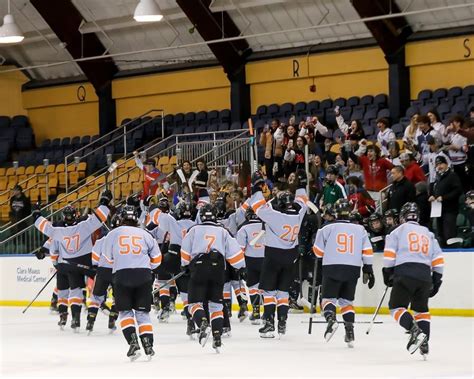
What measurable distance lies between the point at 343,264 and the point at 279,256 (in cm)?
151

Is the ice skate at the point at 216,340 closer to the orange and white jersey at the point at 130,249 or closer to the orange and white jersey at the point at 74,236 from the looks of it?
the orange and white jersey at the point at 130,249

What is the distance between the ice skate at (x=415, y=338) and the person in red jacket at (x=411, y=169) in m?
6.20

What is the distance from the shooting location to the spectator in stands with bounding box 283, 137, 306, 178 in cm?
1953

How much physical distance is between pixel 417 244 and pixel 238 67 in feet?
54.0

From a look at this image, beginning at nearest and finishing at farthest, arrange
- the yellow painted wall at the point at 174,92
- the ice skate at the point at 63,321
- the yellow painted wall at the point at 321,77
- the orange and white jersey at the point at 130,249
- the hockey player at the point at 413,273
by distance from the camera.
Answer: the hockey player at the point at 413,273 → the orange and white jersey at the point at 130,249 → the ice skate at the point at 63,321 → the yellow painted wall at the point at 321,77 → the yellow painted wall at the point at 174,92

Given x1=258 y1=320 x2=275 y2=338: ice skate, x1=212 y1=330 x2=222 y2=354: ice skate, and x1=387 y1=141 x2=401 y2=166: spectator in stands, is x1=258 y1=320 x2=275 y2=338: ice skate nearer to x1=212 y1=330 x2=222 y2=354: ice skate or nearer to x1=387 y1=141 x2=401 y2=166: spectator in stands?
x1=212 y1=330 x2=222 y2=354: ice skate

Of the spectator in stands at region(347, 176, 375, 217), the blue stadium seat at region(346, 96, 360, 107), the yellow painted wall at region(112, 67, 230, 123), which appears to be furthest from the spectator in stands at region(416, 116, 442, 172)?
the yellow painted wall at region(112, 67, 230, 123)

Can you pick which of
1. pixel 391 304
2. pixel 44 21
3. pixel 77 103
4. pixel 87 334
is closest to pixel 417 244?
pixel 391 304

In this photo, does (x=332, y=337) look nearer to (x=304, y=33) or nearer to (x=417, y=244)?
(x=417, y=244)

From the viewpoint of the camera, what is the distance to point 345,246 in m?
12.9

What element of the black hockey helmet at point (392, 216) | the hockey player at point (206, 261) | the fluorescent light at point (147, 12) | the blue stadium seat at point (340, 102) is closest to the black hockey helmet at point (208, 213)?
the hockey player at point (206, 261)

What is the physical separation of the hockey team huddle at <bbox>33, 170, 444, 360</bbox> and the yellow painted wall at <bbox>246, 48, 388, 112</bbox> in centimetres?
951

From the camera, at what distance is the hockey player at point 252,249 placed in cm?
1598

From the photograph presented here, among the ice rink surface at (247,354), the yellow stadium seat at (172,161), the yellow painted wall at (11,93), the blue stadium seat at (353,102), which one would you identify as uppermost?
the yellow painted wall at (11,93)
